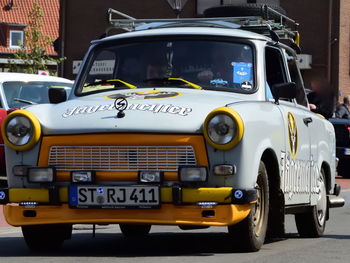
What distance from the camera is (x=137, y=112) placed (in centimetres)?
850

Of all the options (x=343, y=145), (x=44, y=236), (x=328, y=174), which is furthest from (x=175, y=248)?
(x=343, y=145)

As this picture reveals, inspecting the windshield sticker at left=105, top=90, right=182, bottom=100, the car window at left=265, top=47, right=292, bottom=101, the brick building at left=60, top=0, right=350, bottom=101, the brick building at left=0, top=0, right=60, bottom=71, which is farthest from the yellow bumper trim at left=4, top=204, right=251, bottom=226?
the brick building at left=0, top=0, right=60, bottom=71

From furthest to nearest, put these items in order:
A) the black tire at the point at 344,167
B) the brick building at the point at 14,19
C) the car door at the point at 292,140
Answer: the brick building at the point at 14,19, the black tire at the point at 344,167, the car door at the point at 292,140

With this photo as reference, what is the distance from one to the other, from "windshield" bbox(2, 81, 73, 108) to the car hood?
8.12 m

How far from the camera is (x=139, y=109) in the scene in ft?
28.0

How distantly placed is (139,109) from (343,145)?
1802 centimetres

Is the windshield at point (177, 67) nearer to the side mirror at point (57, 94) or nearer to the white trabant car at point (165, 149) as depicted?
the white trabant car at point (165, 149)

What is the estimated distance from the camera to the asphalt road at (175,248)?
8.26 m

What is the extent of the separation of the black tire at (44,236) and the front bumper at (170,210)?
0.48 m

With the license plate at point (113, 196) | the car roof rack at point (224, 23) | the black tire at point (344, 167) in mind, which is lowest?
the black tire at point (344, 167)

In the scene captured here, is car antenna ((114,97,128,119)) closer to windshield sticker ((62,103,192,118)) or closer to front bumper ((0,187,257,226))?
windshield sticker ((62,103,192,118))

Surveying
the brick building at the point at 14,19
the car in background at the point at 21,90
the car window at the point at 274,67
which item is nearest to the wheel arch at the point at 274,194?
the car window at the point at 274,67

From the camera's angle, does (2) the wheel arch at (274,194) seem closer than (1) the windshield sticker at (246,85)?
Yes

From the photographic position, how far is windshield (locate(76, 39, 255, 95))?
9500 mm
